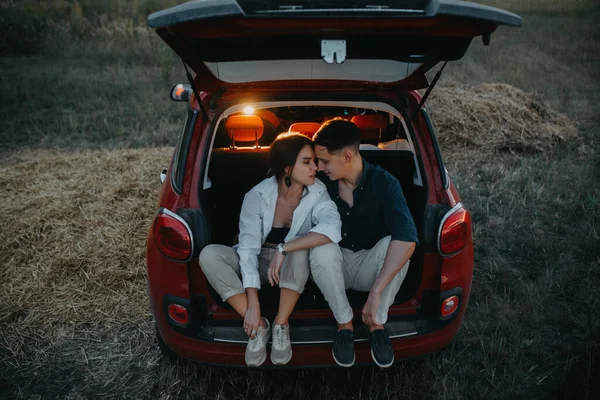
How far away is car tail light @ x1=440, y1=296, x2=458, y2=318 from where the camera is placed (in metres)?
2.24

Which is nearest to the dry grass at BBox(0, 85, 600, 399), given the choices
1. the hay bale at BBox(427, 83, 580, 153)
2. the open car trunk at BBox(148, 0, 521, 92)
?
the hay bale at BBox(427, 83, 580, 153)

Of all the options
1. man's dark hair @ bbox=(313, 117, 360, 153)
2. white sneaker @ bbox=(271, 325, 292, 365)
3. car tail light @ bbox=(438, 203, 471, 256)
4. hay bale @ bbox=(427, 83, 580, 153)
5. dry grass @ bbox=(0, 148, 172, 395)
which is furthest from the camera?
hay bale @ bbox=(427, 83, 580, 153)

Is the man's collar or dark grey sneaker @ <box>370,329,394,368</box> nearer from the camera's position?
dark grey sneaker @ <box>370,329,394,368</box>

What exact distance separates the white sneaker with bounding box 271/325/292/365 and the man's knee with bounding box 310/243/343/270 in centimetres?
35

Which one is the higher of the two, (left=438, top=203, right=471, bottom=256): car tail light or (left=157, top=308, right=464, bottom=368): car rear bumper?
(left=438, top=203, right=471, bottom=256): car tail light

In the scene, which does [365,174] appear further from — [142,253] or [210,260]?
[142,253]

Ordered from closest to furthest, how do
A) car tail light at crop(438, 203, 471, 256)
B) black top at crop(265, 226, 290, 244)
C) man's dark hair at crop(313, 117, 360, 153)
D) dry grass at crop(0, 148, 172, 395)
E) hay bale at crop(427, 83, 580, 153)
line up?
car tail light at crop(438, 203, 471, 256)
man's dark hair at crop(313, 117, 360, 153)
black top at crop(265, 226, 290, 244)
dry grass at crop(0, 148, 172, 395)
hay bale at crop(427, 83, 580, 153)

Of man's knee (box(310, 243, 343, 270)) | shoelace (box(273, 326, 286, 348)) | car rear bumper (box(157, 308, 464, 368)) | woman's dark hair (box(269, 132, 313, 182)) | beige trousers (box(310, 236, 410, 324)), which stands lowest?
car rear bumper (box(157, 308, 464, 368))

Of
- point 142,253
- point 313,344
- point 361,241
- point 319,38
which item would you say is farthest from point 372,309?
point 142,253

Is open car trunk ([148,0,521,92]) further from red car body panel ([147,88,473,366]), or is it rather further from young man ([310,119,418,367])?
red car body panel ([147,88,473,366])

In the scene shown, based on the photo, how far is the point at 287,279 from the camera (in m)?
2.21

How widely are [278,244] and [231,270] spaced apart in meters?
0.35

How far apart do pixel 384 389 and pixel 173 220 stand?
1501 millimetres

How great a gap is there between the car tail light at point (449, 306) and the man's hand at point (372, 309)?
1.11 feet
